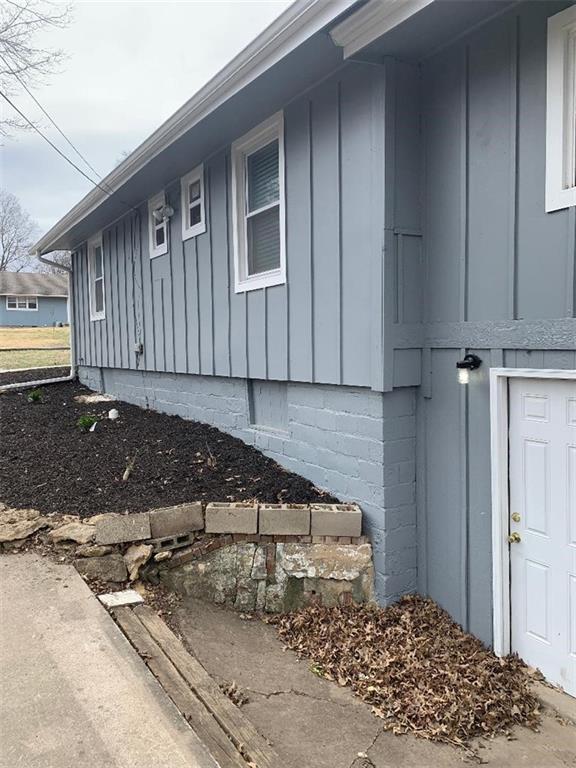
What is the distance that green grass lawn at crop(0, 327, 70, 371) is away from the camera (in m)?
18.5

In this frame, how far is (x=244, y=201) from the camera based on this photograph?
20.4 ft

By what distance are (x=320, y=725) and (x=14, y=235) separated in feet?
161

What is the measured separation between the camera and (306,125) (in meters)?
5.05

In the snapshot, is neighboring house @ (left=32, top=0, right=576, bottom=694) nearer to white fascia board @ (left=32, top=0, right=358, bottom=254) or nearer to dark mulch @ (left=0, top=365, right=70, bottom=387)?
white fascia board @ (left=32, top=0, right=358, bottom=254)

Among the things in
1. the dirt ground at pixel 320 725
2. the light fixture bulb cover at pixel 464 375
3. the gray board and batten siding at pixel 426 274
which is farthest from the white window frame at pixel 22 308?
the light fixture bulb cover at pixel 464 375

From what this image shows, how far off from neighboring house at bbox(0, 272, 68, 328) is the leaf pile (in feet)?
137

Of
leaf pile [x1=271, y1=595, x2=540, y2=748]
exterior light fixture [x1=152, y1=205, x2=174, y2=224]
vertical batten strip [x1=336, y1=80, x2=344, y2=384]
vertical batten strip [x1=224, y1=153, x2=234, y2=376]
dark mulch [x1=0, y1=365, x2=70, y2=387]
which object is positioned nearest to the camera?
leaf pile [x1=271, y1=595, x2=540, y2=748]

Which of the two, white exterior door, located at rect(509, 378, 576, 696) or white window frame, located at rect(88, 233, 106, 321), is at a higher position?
white window frame, located at rect(88, 233, 106, 321)

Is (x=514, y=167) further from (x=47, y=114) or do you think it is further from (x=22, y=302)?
(x=22, y=302)

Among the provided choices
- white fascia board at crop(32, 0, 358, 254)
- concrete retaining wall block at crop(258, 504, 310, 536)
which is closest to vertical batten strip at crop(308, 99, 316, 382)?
white fascia board at crop(32, 0, 358, 254)

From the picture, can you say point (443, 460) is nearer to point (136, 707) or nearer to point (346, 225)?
point (346, 225)

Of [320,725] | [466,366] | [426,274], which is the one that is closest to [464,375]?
[466,366]

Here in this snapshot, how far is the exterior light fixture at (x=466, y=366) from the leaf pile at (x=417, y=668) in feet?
5.81

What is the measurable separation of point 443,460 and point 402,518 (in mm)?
569
